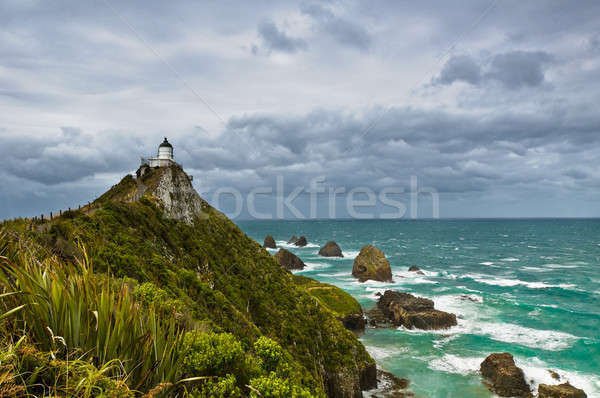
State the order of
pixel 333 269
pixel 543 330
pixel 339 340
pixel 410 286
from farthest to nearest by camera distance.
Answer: pixel 333 269 → pixel 410 286 → pixel 543 330 → pixel 339 340

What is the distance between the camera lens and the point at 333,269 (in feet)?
273

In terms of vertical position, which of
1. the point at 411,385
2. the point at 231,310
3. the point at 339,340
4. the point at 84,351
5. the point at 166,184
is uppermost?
the point at 166,184

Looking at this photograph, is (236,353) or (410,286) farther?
(410,286)

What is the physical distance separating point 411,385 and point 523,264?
8019 cm

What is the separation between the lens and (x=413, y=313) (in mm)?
43938

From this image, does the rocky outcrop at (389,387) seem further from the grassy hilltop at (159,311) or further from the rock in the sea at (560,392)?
the rock in the sea at (560,392)

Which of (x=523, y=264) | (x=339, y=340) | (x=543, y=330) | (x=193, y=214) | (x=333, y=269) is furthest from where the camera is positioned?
(x=523, y=264)

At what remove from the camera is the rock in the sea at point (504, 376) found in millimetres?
27281

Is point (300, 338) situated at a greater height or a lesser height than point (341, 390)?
greater

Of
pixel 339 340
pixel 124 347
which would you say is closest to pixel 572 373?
pixel 339 340

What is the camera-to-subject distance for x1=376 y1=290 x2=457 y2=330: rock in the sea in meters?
42.3

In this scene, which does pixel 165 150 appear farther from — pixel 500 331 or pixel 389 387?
pixel 500 331

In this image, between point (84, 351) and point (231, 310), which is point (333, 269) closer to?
point (231, 310)

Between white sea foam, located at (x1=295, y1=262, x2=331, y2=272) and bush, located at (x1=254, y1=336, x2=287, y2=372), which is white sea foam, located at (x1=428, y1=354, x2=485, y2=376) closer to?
bush, located at (x1=254, y1=336, x2=287, y2=372)
